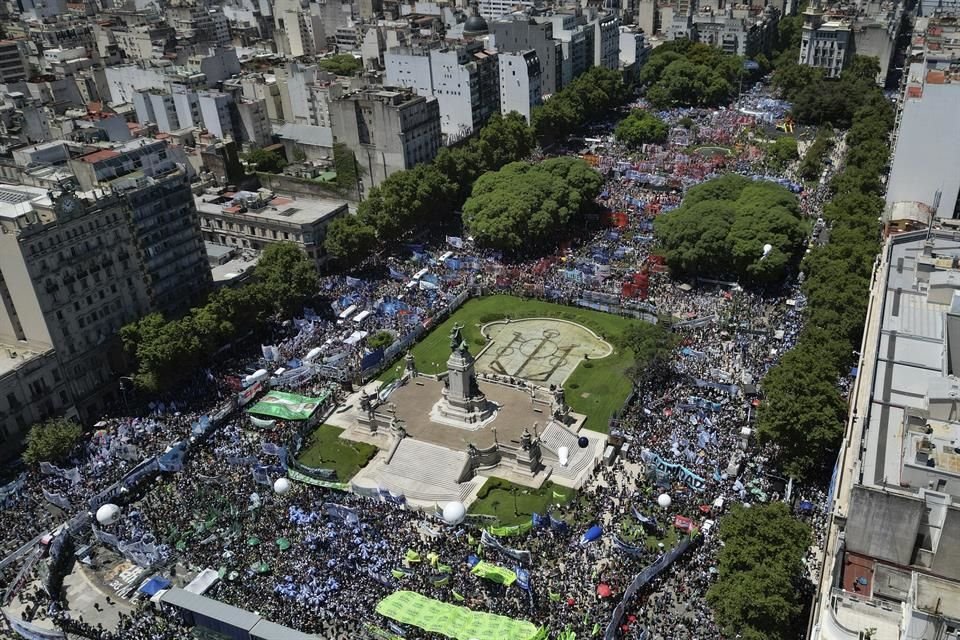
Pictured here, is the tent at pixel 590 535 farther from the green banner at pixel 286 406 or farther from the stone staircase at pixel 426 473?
the green banner at pixel 286 406

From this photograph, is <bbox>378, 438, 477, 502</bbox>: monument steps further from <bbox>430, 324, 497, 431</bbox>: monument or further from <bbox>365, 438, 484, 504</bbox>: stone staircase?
<bbox>430, 324, 497, 431</bbox>: monument

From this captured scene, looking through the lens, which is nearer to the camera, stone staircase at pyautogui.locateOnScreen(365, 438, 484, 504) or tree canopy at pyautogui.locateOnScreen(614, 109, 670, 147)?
stone staircase at pyautogui.locateOnScreen(365, 438, 484, 504)

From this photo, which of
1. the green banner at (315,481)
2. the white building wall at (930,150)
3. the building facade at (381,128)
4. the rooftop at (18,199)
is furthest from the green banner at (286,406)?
the white building wall at (930,150)

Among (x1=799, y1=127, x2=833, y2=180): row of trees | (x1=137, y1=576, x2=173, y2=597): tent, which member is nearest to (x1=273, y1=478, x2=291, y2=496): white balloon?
(x1=137, y1=576, x2=173, y2=597): tent

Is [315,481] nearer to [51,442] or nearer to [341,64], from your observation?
[51,442]

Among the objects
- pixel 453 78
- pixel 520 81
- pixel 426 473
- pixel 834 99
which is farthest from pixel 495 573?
pixel 834 99

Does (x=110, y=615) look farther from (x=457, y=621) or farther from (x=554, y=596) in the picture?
(x=554, y=596)

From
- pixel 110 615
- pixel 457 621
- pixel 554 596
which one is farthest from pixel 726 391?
pixel 110 615
